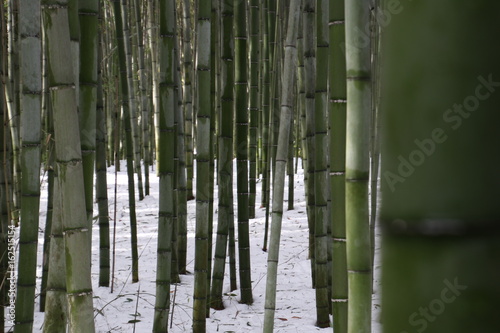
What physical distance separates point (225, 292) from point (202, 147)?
1232 mm

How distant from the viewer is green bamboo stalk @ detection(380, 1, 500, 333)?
29 centimetres

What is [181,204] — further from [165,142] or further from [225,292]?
[165,142]

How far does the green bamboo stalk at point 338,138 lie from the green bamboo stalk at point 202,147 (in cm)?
71

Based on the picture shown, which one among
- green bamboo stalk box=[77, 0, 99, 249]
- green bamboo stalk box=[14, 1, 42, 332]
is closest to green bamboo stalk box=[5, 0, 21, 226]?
green bamboo stalk box=[14, 1, 42, 332]

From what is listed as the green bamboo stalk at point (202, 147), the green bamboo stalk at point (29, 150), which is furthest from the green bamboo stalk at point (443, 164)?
the green bamboo stalk at point (202, 147)

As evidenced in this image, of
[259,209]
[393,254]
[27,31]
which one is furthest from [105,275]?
[393,254]

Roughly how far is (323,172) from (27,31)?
1.12 m

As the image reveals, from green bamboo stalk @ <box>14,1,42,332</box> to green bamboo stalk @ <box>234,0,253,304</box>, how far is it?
1.07 metres

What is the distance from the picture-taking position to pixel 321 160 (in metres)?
2.10

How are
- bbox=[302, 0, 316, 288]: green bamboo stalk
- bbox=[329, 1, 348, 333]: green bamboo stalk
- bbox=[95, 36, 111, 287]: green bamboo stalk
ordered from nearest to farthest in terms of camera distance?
bbox=[329, 1, 348, 333]: green bamboo stalk, bbox=[302, 0, 316, 288]: green bamboo stalk, bbox=[95, 36, 111, 287]: green bamboo stalk

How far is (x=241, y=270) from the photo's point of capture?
2814mm

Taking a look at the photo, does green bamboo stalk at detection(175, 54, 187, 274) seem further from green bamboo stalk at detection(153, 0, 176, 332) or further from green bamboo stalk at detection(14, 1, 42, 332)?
green bamboo stalk at detection(14, 1, 42, 332)

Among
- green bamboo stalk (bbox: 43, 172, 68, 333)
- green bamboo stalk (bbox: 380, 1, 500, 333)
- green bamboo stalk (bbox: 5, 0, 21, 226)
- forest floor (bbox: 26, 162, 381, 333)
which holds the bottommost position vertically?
forest floor (bbox: 26, 162, 381, 333)

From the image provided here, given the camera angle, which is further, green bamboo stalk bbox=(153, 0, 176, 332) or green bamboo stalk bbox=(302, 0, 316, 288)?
green bamboo stalk bbox=(302, 0, 316, 288)
